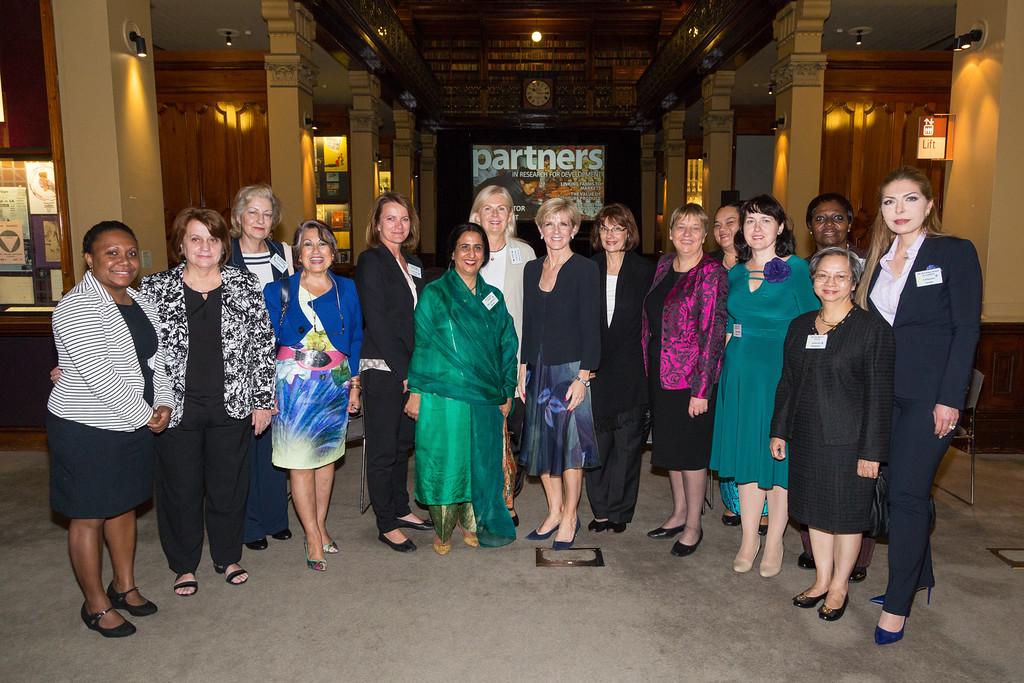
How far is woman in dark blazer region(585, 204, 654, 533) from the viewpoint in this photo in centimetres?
366

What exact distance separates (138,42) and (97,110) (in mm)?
691

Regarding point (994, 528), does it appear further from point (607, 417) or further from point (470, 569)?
point (470, 569)

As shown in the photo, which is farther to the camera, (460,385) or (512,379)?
(512,379)

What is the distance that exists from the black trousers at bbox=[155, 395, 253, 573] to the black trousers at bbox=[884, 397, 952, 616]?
9.06 feet

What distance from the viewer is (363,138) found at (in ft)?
35.4

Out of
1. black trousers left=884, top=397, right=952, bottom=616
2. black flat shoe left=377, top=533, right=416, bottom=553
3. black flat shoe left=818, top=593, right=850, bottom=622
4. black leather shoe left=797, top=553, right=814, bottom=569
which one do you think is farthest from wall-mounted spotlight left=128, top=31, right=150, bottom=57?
black flat shoe left=818, top=593, right=850, bottom=622

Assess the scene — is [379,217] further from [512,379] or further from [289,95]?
[289,95]

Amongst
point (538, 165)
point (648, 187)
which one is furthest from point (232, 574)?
point (648, 187)

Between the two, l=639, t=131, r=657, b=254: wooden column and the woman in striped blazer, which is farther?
l=639, t=131, r=657, b=254: wooden column

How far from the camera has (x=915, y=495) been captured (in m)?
2.71

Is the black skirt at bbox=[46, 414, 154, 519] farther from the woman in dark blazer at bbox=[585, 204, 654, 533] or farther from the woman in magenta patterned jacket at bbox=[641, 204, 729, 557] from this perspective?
the woman in magenta patterned jacket at bbox=[641, 204, 729, 557]

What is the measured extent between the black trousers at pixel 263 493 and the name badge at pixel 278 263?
2.80ft

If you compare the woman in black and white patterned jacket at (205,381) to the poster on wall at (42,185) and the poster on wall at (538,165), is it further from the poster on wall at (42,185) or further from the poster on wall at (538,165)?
the poster on wall at (538,165)

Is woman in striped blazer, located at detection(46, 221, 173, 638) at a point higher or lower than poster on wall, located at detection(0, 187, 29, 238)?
lower
